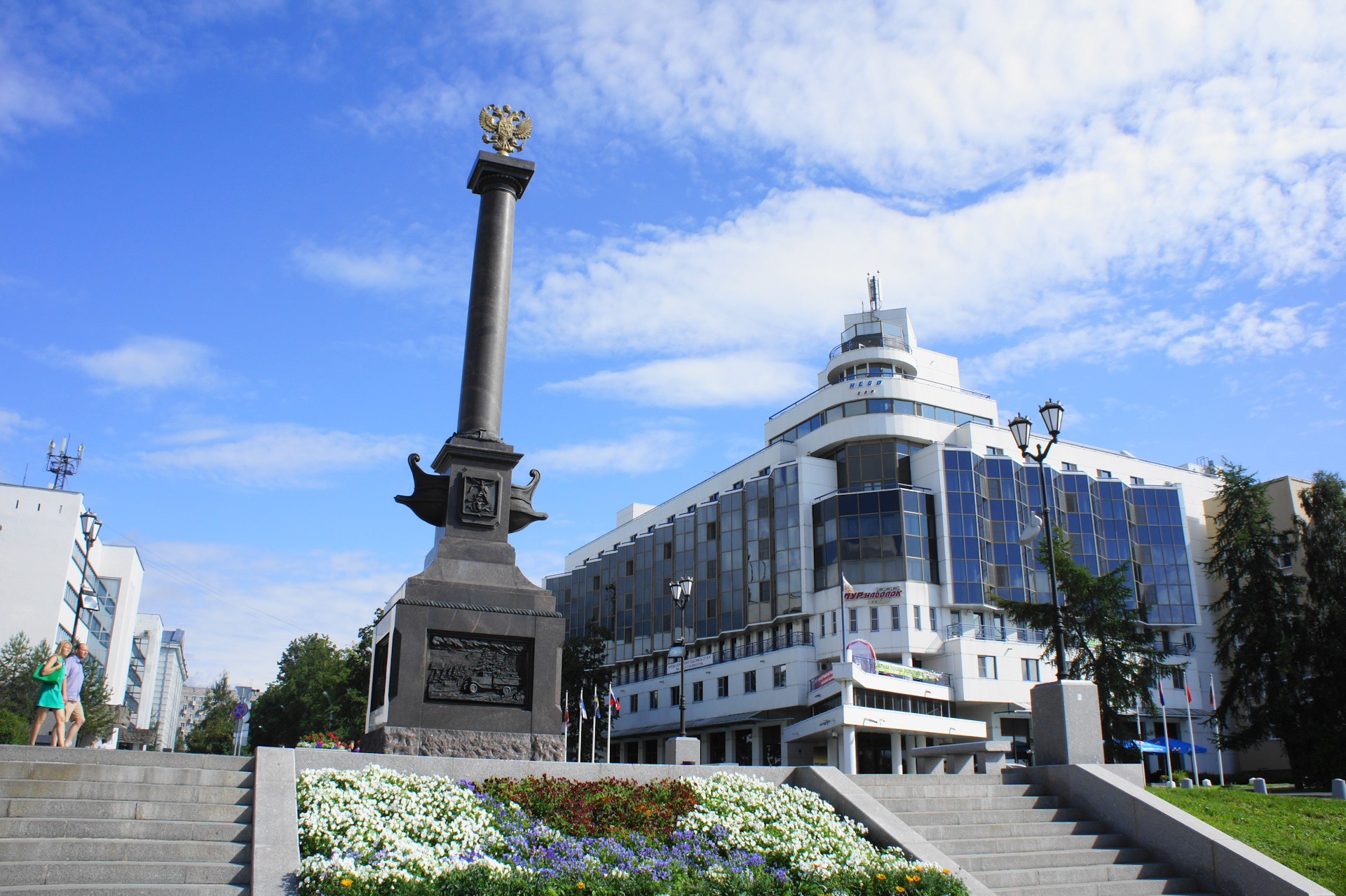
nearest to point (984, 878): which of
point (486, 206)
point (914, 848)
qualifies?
point (914, 848)

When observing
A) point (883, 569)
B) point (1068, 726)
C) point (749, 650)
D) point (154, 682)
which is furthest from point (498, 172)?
point (154, 682)

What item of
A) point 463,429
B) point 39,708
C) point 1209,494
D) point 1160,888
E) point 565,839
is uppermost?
point 1209,494

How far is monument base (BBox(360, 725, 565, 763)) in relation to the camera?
1437cm

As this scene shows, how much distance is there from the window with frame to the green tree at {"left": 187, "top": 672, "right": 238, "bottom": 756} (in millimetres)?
82533

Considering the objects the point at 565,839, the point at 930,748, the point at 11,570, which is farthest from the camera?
the point at 11,570

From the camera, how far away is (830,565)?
6131cm

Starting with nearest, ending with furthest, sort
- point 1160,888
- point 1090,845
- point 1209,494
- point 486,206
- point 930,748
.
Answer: point 1160,888, point 1090,845, point 486,206, point 930,748, point 1209,494

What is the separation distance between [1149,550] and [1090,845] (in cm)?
6105

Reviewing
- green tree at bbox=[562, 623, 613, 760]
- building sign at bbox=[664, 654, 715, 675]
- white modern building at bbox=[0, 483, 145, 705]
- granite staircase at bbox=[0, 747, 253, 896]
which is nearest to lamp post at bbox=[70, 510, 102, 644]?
white modern building at bbox=[0, 483, 145, 705]

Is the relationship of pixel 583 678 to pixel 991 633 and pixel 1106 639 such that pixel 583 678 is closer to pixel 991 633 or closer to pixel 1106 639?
pixel 991 633

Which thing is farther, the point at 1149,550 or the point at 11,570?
the point at 1149,550

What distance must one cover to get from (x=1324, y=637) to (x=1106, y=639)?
1754 centimetres

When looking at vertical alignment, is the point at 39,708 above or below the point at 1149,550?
below

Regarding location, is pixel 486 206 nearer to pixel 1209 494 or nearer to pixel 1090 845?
Result: pixel 1090 845
